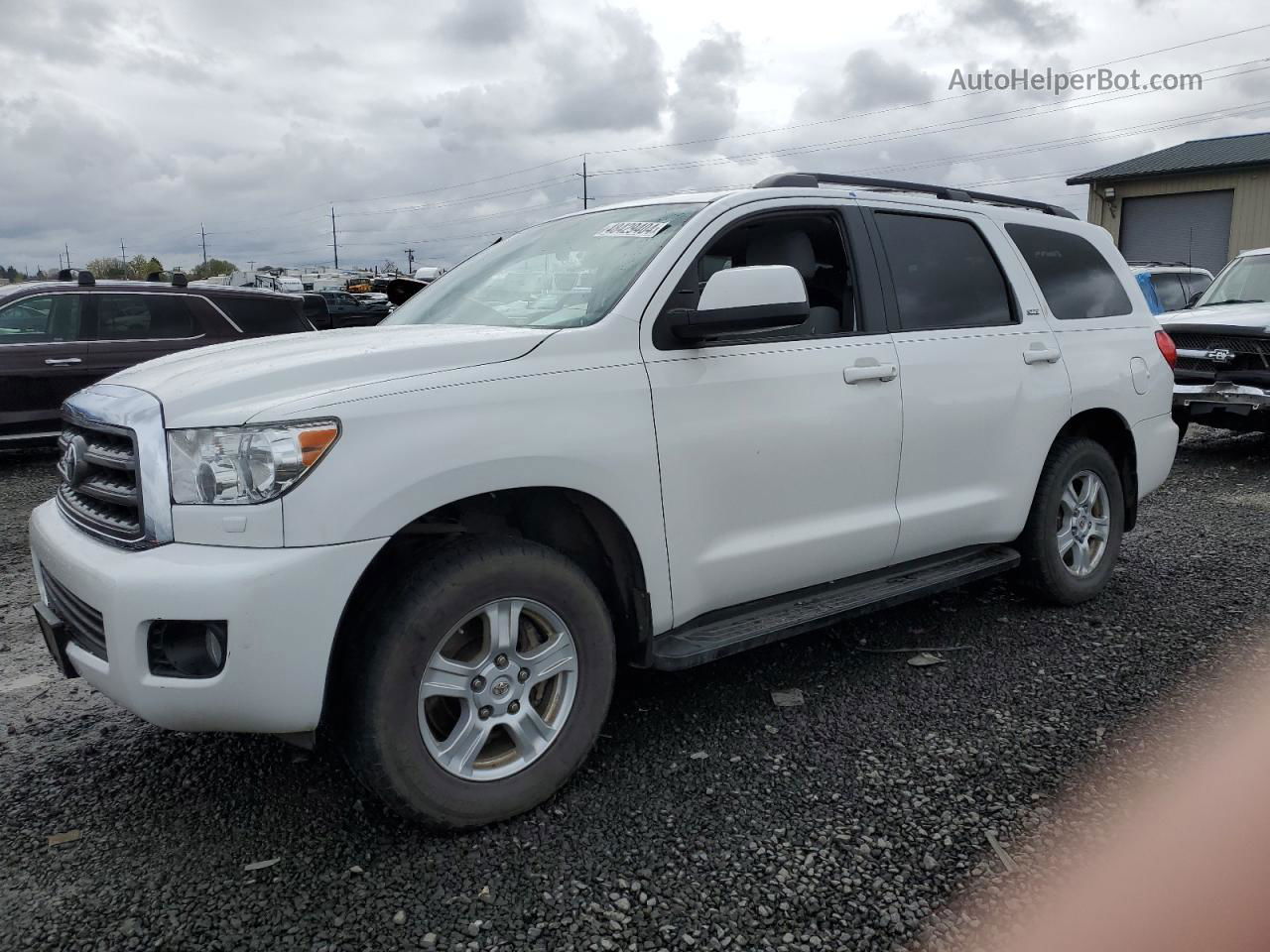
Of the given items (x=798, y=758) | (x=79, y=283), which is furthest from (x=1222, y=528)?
(x=79, y=283)

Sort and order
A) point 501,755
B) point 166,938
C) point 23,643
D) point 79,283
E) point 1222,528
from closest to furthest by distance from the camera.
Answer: point 166,938 < point 501,755 < point 23,643 < point 1222,528 < point 79,283

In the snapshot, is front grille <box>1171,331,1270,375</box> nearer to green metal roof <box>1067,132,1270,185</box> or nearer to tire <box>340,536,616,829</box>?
tire <box>340,536,616,829</box>

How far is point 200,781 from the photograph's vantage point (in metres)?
3.16

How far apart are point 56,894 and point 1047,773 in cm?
283

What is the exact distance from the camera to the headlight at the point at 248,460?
2471 mm

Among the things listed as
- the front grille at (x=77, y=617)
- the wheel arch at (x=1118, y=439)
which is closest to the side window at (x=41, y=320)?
the front grille at (x=77, y=617)

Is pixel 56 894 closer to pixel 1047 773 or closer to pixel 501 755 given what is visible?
pixel 501 755

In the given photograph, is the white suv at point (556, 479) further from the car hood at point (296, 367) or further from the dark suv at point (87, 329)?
the dark suv at point (87, 329)

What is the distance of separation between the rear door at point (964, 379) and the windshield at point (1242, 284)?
6.48m

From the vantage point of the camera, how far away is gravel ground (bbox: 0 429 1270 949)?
246 cm

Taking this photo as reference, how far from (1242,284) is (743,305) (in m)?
8.70

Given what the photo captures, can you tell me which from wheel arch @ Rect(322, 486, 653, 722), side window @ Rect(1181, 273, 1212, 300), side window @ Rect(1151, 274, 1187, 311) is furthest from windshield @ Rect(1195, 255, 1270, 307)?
wheel arch @ Rect(322, 486, 653, 722)

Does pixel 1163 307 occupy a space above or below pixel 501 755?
above

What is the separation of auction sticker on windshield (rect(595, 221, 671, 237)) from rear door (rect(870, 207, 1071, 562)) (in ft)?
3.18
